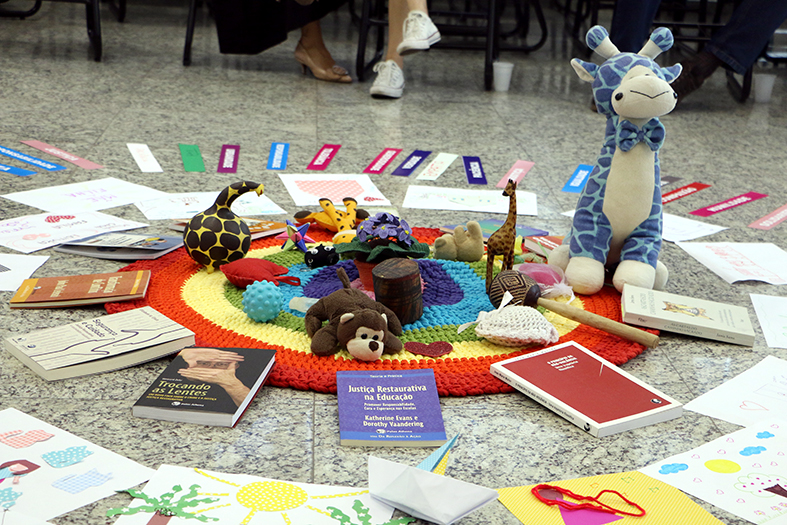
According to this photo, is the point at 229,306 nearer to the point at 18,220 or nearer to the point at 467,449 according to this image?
the point at 467,449

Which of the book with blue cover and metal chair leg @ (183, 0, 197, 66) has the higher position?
metal chair leg @ (183, 0, 197, 66)

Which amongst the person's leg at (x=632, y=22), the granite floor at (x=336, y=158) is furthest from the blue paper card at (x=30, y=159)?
the person's leg at (x=632, y=22)

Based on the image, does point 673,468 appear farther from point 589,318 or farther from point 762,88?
point 762,88

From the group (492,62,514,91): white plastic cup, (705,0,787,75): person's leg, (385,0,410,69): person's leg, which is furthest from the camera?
(492,62,514,91): white plastic cup

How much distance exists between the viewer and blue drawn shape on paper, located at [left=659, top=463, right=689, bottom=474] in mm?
869

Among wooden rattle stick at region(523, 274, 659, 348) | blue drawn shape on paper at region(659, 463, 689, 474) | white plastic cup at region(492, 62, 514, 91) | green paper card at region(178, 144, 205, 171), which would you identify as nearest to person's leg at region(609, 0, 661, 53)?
white plastic cup at region(492, 62, 514, 91)

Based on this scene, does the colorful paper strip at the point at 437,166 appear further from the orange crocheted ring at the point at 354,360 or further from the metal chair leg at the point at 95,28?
the metal chair leg at the point at 95,28

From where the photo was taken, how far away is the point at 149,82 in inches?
112

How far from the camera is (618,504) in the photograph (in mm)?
803

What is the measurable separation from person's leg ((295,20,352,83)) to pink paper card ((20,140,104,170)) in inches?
52.8

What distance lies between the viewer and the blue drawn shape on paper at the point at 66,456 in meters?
0.82

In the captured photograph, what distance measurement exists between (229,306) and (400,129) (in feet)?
4.59

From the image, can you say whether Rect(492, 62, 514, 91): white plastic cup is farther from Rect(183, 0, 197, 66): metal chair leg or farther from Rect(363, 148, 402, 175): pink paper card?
Rect(183, 0, 197, 66): metal chair leg

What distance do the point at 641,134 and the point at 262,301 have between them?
27.4 inches
